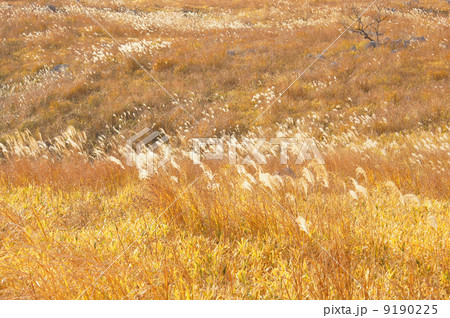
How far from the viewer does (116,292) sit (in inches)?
76.0

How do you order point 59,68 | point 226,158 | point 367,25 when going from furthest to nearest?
point 367,25, point 59,68, point 226,158

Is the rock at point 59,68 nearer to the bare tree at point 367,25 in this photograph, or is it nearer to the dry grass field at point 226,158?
the dry grass field at point 226,158

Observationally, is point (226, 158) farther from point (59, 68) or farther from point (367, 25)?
point (367, 25)

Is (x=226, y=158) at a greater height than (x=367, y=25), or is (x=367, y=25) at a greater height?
(x=367, y=25)

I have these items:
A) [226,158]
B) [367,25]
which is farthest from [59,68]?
[367,25]

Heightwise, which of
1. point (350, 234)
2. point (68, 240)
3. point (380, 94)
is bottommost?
point (380, 94)

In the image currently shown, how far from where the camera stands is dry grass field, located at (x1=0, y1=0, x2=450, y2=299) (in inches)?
83.7

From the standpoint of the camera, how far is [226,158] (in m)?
5.76

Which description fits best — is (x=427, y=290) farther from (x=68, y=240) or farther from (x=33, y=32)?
(x=33, y=32)

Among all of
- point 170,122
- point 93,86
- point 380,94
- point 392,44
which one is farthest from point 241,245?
point 392,44

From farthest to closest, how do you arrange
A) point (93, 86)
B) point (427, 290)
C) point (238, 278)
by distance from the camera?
point (93, 86)
point (238, 278)
point (427, 290)

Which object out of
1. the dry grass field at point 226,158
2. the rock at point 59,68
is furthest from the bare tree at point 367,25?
the rock at point 59,68

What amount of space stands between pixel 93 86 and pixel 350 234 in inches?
407

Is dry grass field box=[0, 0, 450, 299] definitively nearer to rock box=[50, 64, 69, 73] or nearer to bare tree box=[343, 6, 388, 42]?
rock box=[50, 64, 69, 73]
